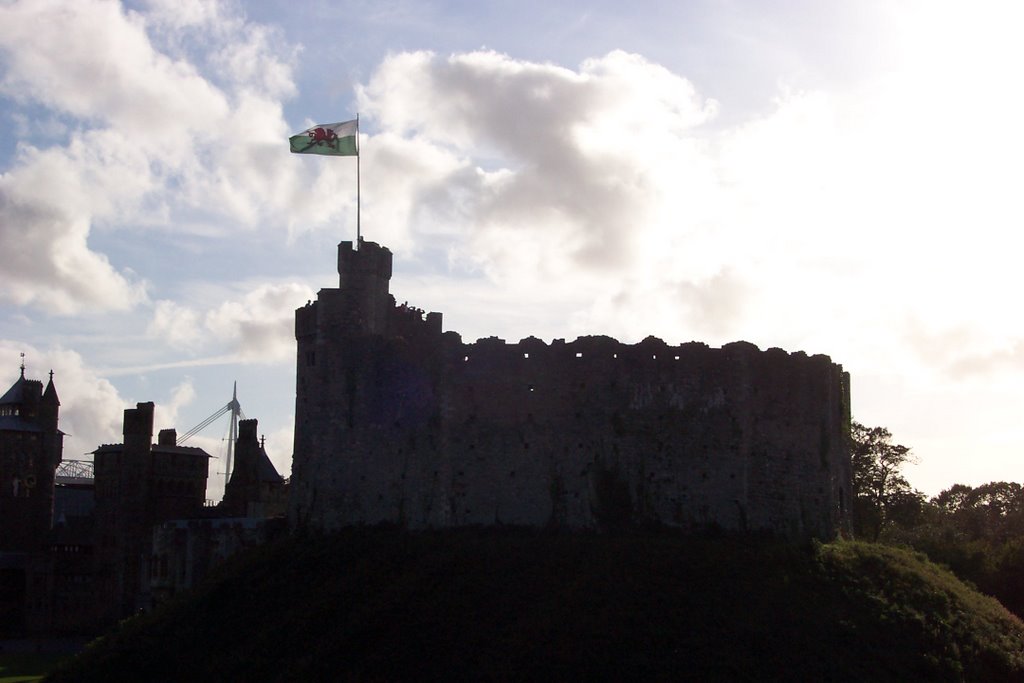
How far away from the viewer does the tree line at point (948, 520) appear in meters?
63.1

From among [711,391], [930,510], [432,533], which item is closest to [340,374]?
[432,533]

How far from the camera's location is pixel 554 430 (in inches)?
2243

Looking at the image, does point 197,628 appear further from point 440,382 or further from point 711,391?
point 711,391

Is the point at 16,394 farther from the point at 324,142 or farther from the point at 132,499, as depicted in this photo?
the point at 324,142

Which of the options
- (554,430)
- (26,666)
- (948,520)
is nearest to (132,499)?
(26,666)

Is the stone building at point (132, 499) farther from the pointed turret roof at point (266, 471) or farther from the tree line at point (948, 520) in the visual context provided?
the tree line at point (948, 520)

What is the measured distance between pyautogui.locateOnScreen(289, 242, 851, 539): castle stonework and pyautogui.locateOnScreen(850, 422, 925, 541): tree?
18.1m

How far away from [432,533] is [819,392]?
18.1 metres

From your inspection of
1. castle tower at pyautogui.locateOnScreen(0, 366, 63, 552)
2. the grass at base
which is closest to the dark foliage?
the grass at base

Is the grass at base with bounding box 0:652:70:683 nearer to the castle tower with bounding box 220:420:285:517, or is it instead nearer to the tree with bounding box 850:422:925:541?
the castle tower with bounding box 220:420:285:517

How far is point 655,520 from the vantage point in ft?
179

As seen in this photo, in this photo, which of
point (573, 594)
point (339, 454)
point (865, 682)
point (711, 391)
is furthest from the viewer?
point (339, 454)

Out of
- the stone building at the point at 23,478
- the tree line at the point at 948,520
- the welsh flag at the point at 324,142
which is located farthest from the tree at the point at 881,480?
the stone building at the point at 23,478

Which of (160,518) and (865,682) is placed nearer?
(865,682)
